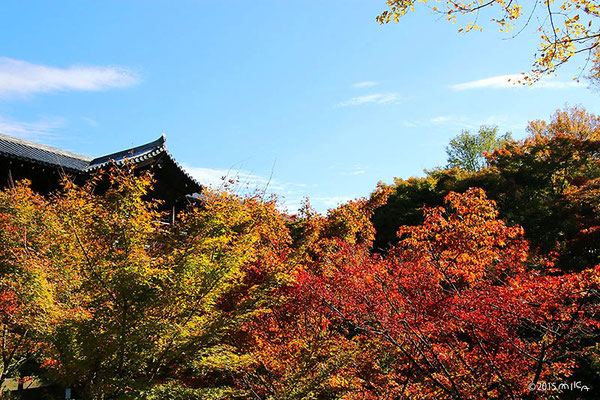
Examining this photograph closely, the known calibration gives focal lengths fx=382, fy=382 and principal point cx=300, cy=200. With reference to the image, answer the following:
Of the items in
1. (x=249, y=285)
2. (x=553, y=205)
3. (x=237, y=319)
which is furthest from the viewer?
(x=553, y=205)

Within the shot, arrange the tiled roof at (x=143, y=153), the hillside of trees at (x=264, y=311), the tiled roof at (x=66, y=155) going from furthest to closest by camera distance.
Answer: the tiled roof at (x=143, y=153) → the tiled roof at (x=66, y=155) → the hillside of trees at (x=264, y=311)

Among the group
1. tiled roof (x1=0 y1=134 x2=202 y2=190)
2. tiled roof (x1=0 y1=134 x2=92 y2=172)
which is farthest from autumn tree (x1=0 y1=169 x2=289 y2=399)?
tiled roof (x1=0 y1=134 x2=92 y2=172)

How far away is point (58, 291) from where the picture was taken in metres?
6.91

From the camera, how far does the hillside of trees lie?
17.8ft

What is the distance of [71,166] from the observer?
43.7ft

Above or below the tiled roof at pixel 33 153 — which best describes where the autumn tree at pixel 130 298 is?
Answer: below

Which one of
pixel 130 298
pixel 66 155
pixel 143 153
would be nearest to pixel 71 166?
pixel 66 155

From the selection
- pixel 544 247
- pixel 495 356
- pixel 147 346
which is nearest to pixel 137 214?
pixel 147 346

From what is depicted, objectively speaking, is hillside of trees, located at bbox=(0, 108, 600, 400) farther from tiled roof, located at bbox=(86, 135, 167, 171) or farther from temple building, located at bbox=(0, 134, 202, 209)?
tiled roof, located at bbox=(86, 135, 167, 171)

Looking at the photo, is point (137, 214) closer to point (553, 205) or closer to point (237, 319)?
point (237, 319)

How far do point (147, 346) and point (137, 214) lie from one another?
2090 millimetres

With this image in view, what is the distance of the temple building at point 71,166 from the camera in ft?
38.9

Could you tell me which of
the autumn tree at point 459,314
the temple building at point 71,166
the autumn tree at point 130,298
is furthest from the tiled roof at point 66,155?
the autumn tree at point 459,314

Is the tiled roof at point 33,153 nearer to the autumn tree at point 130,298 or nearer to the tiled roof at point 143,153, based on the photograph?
the tiled roof at point 143,153
